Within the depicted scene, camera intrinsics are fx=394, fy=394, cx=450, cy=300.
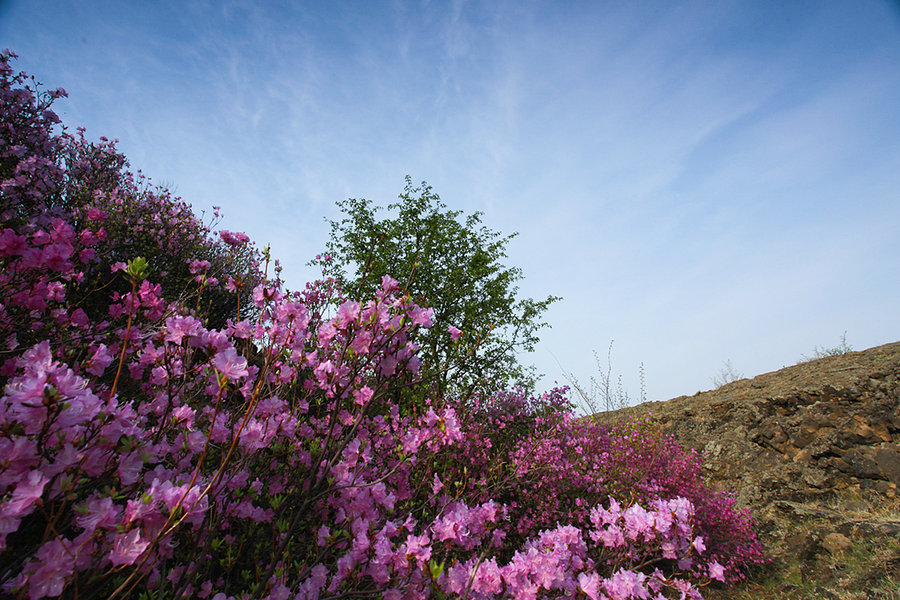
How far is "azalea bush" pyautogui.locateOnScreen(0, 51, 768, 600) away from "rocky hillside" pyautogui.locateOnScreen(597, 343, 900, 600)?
1.13m

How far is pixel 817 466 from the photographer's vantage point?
7.30 meters

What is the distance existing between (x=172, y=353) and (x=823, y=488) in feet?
32.5

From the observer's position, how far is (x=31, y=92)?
5.20 metres

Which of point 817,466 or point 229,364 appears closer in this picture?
point 229,364

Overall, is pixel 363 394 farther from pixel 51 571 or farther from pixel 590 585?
pixel 590 585

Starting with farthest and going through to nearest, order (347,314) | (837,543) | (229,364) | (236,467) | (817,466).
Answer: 1. (817,466)
2. (837,543)
3. (347,314)
4. (236,467)
5. (229,364)

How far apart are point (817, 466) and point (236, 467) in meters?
9.82

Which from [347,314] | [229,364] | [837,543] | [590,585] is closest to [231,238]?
[347,314]

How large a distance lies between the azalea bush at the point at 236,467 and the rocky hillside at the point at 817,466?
44.4 inches

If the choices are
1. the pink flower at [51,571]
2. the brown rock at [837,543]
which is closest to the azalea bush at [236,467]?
the pink flower at [51,571]

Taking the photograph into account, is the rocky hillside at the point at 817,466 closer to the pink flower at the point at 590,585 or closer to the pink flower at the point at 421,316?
the pink flower at the point at 590,585

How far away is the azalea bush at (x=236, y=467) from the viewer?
3.75 ft

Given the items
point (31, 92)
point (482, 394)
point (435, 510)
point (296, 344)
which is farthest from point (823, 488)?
point (31, 92)

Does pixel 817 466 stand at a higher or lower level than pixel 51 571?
higher
